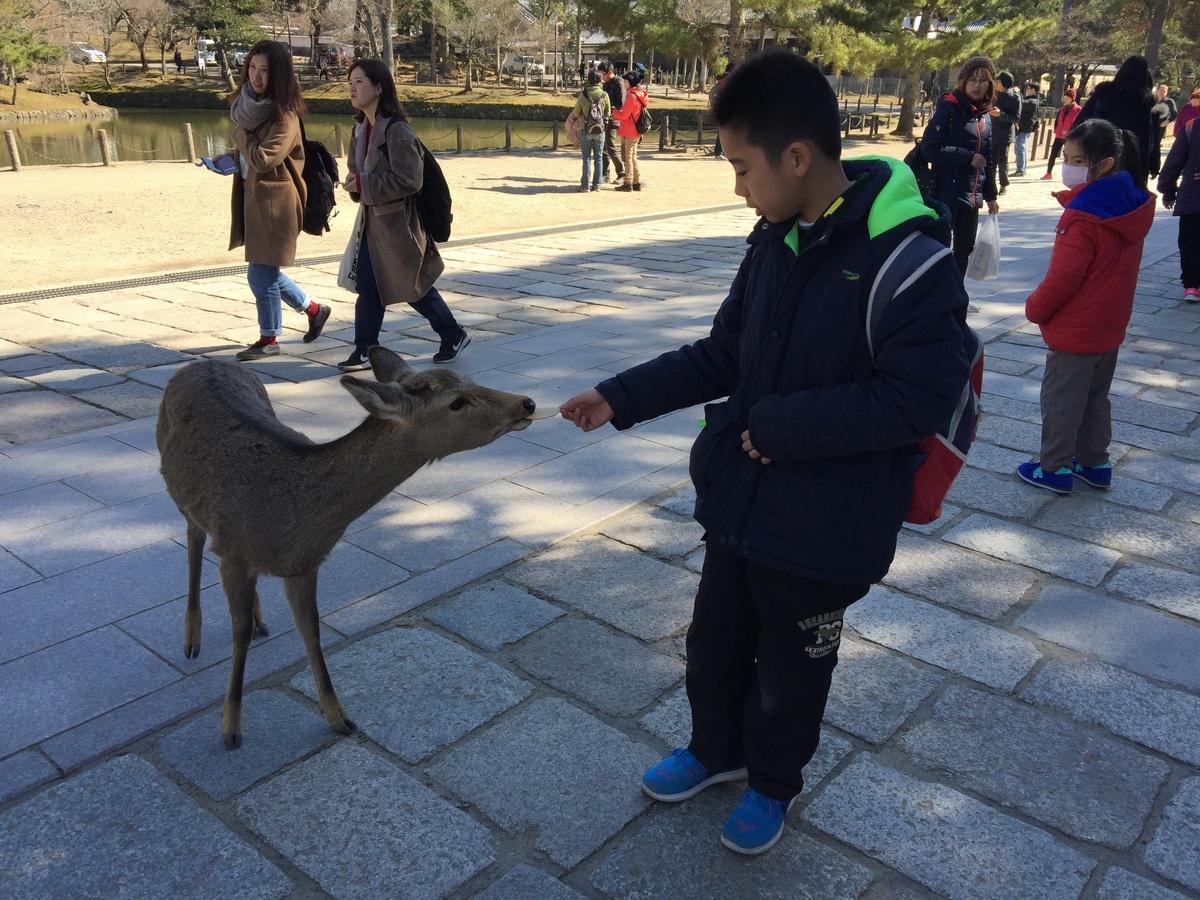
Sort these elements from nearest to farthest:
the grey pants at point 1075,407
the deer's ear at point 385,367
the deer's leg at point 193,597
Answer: the deer's ear at point 385,367 < the deer's leg at point 193,597 < the grey pants at point 1075,407

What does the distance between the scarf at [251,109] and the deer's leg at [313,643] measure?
13.5ft

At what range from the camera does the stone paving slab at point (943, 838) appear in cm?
220

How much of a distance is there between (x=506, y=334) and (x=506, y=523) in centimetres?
340

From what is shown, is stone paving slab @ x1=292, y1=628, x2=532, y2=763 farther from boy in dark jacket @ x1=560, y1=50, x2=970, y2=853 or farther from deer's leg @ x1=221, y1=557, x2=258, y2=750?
boy in dark jacket @ x1=560, y1=50, x2=970, y2=853

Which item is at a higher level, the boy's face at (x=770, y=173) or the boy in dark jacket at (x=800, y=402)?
the boy's face at (x=770, y=173)

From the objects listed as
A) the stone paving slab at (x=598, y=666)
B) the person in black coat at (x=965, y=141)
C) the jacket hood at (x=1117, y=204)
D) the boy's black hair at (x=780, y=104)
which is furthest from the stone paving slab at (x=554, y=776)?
the person in black coat at (x=965, y=141)

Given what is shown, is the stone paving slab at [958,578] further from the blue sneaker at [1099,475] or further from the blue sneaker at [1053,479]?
the blue sneaker at [1099,475]

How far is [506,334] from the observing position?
283 inches

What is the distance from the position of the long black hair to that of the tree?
3718 centimetres

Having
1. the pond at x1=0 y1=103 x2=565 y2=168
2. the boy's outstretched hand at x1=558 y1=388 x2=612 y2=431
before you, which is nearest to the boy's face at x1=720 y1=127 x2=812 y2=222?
the boy's outstretched hand at x1=558 y1=388 x2=612 y2=431

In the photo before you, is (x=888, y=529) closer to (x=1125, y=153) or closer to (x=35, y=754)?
(x=35, y=754)

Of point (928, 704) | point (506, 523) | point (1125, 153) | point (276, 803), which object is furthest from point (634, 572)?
point (1125, 153)

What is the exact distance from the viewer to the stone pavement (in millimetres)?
2250

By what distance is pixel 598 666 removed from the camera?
303 cm
